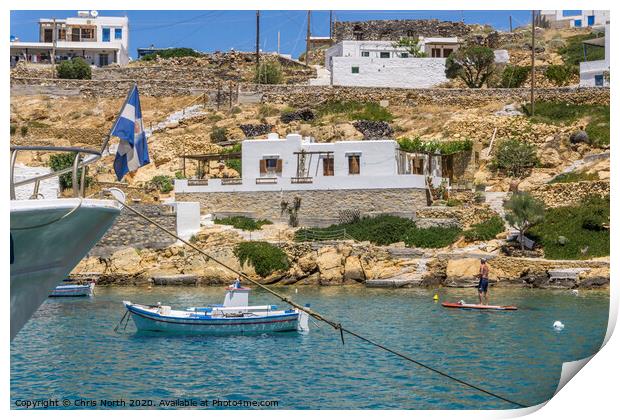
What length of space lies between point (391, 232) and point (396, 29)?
87.1ft

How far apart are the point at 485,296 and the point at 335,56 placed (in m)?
27.0

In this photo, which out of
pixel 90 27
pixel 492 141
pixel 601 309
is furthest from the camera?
pixel 90 27

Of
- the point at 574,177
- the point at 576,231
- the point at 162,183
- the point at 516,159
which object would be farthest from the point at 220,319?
the point at 516,159

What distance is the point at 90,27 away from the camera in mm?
54500

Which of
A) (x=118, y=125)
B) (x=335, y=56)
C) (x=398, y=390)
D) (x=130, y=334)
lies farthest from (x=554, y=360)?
(x=335, y=56)

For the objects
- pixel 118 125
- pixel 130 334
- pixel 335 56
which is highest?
pixel 335 56

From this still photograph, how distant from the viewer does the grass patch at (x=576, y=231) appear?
29422 millimetres

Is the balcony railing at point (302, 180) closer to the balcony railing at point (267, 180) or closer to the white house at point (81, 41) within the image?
the balcony railing at point (267, 180)

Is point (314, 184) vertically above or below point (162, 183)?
above

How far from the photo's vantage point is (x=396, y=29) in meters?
56.2

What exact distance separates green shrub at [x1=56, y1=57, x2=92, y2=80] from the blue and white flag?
38.3 meters

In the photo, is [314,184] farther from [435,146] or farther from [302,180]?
[435,146]

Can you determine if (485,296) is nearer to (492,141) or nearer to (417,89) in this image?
(492,141)

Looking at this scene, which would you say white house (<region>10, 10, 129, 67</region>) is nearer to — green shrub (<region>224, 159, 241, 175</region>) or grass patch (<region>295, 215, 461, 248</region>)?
green shrub (<region>224, 159, 241, 175</region>)
